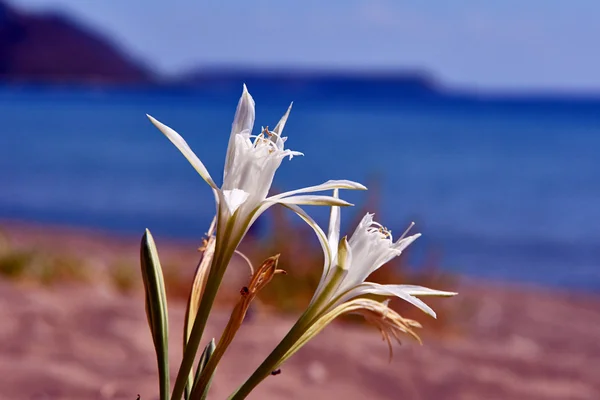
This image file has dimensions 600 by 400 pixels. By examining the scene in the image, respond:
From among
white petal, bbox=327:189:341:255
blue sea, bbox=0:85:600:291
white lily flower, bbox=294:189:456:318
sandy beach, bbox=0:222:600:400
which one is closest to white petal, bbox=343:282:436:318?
white lily flower, bbox=294:189:456:318

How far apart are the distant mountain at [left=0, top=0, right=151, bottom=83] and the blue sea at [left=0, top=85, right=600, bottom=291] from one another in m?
28.4

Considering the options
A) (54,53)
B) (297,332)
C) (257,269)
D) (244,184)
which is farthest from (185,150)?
(54,53)

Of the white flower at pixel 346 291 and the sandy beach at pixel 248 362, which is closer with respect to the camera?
the white flower at pixel 346 291

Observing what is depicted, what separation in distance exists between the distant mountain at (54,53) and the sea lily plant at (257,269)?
8454cm

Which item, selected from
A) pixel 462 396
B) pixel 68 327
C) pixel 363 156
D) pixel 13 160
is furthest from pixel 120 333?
pixel 363 156

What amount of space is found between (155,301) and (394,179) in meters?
22.7

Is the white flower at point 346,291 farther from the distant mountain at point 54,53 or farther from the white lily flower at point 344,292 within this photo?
the distant mountain at point 54,53

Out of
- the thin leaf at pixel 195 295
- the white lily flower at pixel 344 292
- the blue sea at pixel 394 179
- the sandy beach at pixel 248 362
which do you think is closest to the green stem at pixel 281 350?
the white lily flower at pixel 344 292

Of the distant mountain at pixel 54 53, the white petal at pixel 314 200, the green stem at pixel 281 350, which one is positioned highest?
the distant mountain at pixel 54 53

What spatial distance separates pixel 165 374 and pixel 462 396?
78.5 inches

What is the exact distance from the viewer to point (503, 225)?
47.6ft

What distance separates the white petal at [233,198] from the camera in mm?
1075

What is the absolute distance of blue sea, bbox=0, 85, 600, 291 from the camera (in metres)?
12.2

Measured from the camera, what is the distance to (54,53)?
270ft
